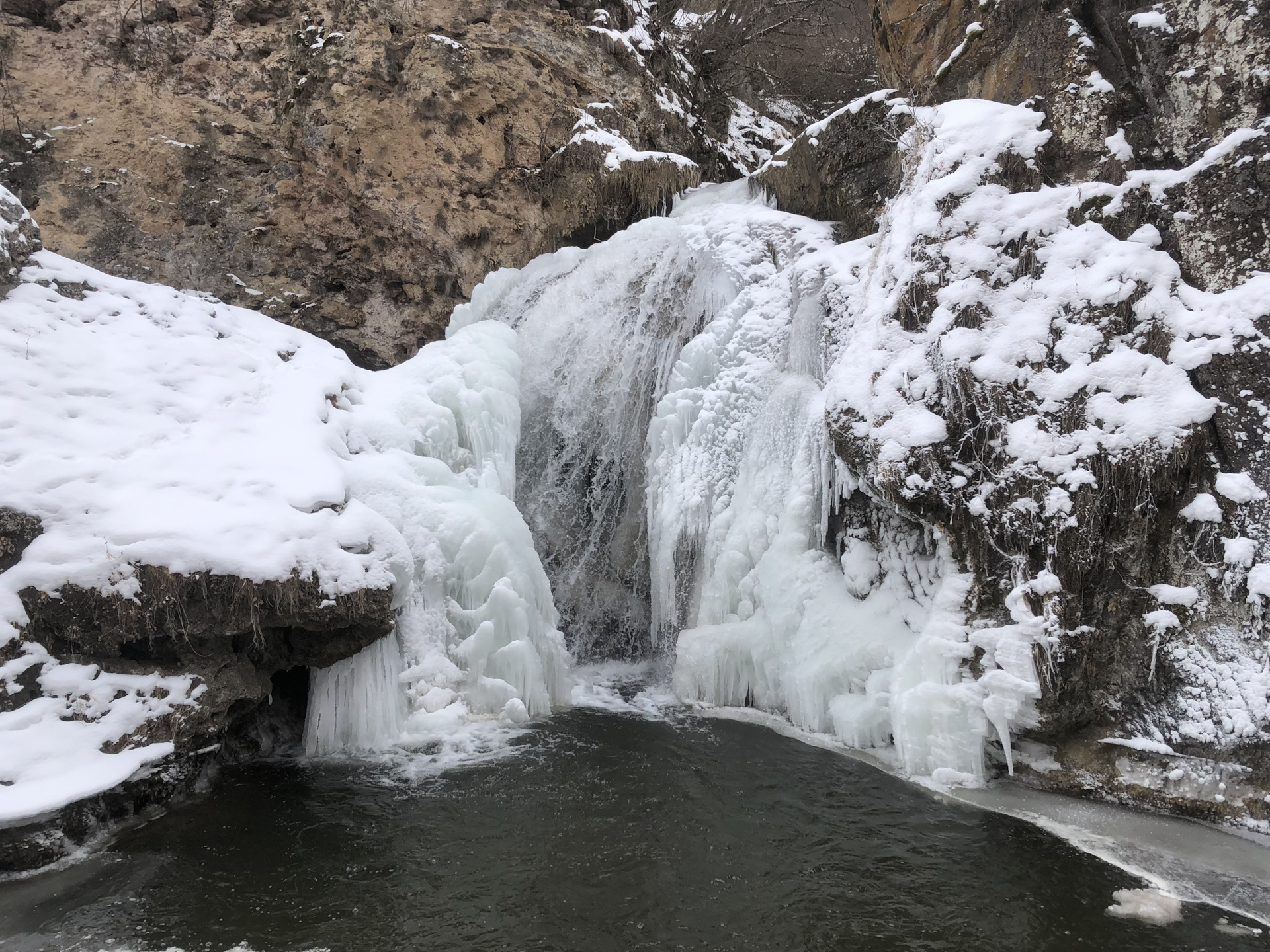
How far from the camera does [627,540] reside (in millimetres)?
7129

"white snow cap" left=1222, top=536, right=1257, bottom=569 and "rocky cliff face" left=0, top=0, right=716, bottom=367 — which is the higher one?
"rocky cliff face" left=0, top=0, right=716, bottom=367

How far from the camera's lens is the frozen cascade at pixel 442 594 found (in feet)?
15.5

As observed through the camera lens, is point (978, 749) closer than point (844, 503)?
Yes

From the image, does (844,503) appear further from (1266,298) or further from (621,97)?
(621,97)

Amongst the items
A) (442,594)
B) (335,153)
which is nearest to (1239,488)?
(442,594)

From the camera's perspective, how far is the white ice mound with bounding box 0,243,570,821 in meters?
3.73

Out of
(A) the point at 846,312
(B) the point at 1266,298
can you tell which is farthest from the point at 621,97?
(B) the point at 1266,298

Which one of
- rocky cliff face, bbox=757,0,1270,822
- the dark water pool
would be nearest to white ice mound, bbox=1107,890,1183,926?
the dark water pool

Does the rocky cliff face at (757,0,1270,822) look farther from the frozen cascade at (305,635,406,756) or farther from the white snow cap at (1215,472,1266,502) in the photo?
the frozen cascade at (305,635,406,756)

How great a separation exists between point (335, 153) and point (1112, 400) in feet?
25.9

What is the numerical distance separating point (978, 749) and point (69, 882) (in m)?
4.25

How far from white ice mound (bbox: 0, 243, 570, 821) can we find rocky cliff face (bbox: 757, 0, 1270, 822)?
8.74ft

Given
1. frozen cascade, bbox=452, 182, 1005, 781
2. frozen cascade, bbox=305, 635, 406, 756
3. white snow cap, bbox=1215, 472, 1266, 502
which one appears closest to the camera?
white snow cap, bbox=1215, 472, 1266, 502

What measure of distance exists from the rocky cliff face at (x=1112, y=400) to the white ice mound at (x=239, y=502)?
8.74 ft
